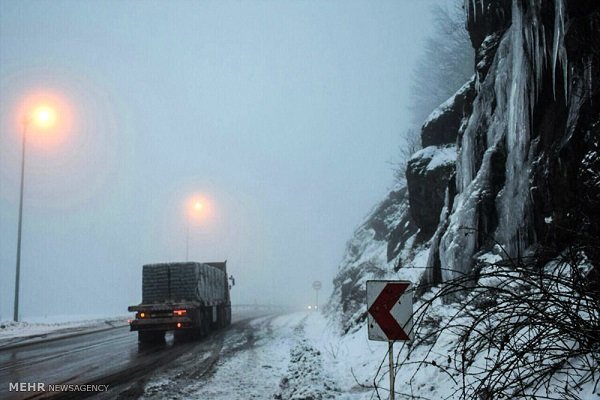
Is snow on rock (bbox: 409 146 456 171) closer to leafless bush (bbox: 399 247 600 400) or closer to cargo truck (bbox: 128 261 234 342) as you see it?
cargo truck (bbox: 128 261 234 342)

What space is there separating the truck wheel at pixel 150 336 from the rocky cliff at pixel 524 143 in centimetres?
661

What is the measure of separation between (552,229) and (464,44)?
2958 cm

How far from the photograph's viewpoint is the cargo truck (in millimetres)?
15469

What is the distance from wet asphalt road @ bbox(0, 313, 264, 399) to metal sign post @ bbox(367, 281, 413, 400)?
4.34 metres

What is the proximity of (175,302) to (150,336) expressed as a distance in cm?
142

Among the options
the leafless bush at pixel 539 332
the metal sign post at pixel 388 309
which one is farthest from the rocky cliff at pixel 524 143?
the metal sign post at pixel 388 309

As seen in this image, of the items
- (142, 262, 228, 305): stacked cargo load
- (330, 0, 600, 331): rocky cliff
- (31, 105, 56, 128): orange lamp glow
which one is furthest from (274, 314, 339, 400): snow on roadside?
(31, 105, 56, 128): orange lamp glow

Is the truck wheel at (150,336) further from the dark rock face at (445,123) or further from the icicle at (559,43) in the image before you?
the icicle at (559,43)

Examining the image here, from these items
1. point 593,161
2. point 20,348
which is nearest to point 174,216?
point 20,348

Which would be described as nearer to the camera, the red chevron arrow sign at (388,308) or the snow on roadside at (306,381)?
the red chevron arrow sign at (388,308)

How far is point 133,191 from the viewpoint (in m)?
175

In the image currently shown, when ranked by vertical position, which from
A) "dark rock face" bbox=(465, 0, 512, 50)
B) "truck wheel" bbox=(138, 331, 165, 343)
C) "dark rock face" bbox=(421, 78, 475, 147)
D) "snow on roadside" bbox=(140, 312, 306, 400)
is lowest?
"truck wheel" bbox=(138, 331, 165, 343)

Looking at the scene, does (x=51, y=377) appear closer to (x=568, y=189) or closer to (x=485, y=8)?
(x=568, y=189)

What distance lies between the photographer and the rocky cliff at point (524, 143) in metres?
7.98
